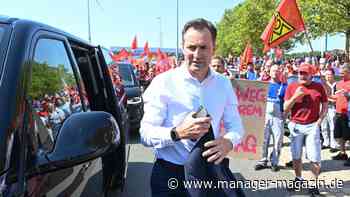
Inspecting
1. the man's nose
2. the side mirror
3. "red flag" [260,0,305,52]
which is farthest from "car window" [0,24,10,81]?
"red flag" [260,0,305,52]

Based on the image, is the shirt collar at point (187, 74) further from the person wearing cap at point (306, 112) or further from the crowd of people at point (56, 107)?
the person wearing cap at point (306, 112)

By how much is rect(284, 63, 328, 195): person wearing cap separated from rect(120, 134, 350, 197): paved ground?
1.33ft

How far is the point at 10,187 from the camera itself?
1.60m

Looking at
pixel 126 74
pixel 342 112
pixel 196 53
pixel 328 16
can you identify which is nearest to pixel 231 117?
pixel 196 53

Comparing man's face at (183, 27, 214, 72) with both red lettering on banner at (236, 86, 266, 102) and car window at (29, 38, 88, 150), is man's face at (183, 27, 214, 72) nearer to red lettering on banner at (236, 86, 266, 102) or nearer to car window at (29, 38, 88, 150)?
car window at (29, 38, 88, 150)

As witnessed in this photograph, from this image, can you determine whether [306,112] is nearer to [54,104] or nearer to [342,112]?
[342,112]

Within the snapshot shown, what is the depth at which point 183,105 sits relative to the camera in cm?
246

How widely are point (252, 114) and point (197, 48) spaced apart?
202 inches

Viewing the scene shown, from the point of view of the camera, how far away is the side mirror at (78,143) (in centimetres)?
176

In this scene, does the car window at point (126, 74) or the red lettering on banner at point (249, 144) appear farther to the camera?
the car window at point (126, 74)

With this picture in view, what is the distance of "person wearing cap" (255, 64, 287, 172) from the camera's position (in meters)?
7.05

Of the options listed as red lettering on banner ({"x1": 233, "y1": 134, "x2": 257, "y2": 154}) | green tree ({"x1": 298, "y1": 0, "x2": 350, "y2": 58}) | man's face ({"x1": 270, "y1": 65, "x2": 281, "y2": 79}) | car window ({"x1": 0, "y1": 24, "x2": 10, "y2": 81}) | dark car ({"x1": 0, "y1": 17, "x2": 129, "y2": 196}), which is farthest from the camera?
green tree ({"x1": 298, "y1": 0, "x2": 350, "y2": 58})

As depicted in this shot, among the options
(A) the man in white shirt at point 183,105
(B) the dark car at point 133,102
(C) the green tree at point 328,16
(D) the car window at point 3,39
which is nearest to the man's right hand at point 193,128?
(A) the man in white shirt at point 183,105

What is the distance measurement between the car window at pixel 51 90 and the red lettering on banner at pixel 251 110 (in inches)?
189
